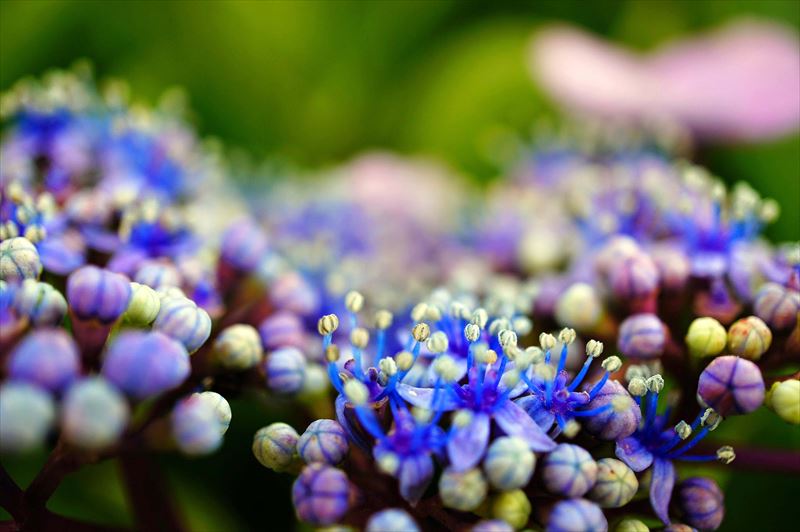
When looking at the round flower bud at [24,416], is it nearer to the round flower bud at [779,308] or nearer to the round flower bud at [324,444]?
the round flower bud at [324,444]

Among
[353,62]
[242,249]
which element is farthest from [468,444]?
[353,62]

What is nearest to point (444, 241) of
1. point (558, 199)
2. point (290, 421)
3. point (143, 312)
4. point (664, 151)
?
point (558, 199)

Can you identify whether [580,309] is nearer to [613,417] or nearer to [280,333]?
[613,417]

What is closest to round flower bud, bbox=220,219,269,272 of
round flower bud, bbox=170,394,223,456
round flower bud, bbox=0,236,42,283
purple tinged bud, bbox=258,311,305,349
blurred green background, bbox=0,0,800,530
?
purple tinged bud, bbox=258,311,305,349

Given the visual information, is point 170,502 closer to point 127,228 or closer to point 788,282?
point 127,228

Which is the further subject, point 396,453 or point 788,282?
point 788,282

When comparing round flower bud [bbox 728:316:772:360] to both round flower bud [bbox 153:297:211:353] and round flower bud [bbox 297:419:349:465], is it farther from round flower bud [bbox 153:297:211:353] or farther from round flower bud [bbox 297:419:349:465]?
round flower bud [bbox 153:297:211:353]
